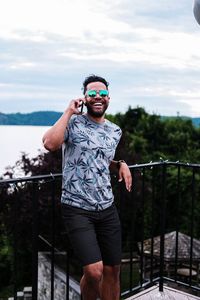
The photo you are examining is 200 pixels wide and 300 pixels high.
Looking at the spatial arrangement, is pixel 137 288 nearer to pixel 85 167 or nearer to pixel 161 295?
pixel 161 295

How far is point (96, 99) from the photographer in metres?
2.52

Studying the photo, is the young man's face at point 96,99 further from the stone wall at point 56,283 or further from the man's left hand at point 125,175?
the stone wall at point 56,283

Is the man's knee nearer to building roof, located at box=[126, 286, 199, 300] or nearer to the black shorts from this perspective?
the black shorts

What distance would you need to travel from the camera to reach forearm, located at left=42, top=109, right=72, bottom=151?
2.33m

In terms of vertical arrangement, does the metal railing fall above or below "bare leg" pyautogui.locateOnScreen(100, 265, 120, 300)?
below

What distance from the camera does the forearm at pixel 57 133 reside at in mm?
2334

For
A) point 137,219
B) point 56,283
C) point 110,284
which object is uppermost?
point 110,284

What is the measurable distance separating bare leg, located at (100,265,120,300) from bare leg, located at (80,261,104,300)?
152 mm

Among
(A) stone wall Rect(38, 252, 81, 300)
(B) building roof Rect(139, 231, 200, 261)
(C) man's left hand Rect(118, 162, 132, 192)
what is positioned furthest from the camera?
(B) building roof Rect(139, 231, 200, 261)

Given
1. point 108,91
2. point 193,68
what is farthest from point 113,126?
point 193,68

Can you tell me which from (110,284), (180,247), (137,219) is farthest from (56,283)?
(110,284)

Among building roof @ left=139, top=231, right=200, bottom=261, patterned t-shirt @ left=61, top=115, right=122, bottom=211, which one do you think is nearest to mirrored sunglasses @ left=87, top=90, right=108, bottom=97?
patterned t-shirt @ left=61, top=115, right=122, bottom=211

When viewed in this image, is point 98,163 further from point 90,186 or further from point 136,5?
point 136,5

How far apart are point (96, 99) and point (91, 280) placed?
38.3 inches
